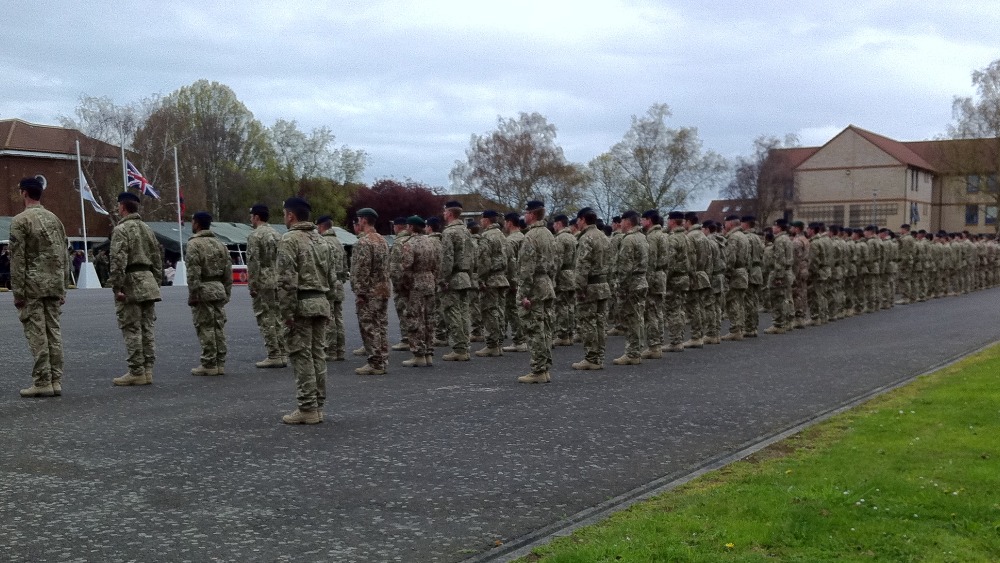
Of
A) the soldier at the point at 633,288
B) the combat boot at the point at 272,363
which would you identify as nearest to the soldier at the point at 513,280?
the soldier at the point at 633,288

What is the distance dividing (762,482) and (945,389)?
212 inches

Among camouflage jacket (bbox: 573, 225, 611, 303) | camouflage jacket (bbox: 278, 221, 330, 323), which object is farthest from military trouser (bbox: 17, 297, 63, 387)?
camouflage jacket (bbox: 573, 225, 611, 303)

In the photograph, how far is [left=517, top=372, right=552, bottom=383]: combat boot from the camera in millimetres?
12484

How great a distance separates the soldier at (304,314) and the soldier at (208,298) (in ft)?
12.2

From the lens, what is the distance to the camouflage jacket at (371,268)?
1338 cm

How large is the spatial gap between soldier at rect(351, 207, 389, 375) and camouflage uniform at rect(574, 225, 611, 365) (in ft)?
9.37

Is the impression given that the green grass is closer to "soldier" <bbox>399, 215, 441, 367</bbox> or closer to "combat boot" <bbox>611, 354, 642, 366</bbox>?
"combat boot" <bbox>611, 354, 642, 366</bbox>

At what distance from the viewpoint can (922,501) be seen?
626 centimetres

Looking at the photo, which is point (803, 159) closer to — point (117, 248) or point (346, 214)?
point (346, 214)

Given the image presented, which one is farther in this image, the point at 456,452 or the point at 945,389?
the point at 945,389

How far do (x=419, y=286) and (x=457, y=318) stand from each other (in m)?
1.11

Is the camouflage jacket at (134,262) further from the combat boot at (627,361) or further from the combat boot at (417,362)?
the combat boot at (627,361)

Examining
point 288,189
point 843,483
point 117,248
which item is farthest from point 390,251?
point 288,189

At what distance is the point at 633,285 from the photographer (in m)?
14.6
